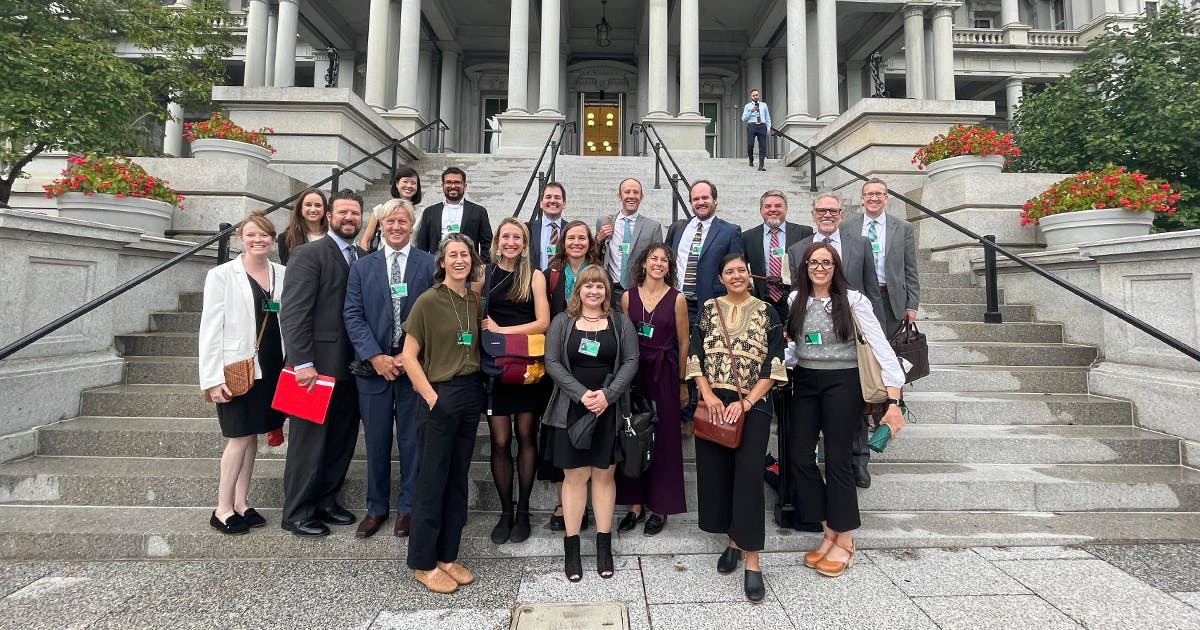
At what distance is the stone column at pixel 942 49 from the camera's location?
1802cm

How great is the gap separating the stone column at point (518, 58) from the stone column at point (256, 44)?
986 centimetres

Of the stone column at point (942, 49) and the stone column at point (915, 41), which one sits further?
the stone column at point (915, 41)

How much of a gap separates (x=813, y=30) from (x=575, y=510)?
20064 mm

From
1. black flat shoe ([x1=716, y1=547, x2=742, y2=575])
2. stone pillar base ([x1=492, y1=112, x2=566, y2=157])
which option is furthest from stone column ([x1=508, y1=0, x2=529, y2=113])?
black flat shoe ([x1=716, y1=547, x2=742, y2=575])

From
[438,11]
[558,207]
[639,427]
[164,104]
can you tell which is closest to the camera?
[639,427]

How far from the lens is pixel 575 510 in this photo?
3.14 m

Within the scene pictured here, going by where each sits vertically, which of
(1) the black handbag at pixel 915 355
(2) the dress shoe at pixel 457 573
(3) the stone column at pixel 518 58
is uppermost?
(3) the stone column at pixel 518 58

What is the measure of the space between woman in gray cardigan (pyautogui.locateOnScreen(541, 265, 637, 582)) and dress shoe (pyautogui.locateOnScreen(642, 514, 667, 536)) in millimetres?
460

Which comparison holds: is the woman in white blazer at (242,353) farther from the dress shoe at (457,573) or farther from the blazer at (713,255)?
the blazer at (713,255)

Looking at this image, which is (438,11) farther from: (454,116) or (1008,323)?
(1008,323)

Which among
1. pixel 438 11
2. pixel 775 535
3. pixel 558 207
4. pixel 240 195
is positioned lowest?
pixel 775 535

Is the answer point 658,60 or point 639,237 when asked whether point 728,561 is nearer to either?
point 639,237

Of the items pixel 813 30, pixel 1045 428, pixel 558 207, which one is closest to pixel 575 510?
pixel 558 207

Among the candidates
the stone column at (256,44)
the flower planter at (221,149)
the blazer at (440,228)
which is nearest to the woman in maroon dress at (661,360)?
the blazer at (440,228)
